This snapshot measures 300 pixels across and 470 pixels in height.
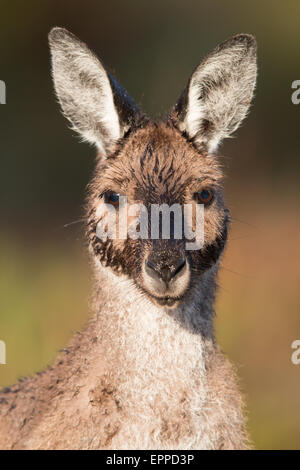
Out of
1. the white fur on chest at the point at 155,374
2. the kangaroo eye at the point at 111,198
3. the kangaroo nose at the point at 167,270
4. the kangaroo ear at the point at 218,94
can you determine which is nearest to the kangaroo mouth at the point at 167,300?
the kangaroo nose at the point at 167,270

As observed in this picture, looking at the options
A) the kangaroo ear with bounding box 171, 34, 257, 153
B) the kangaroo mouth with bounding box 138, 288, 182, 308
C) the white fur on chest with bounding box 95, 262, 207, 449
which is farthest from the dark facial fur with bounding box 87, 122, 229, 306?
the white fur on chest with bounding box 95, 262, 207, 449

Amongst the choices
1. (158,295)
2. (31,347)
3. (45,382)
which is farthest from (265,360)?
(158,295)

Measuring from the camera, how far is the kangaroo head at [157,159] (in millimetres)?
5625

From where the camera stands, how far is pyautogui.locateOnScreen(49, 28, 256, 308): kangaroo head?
5.62 metres

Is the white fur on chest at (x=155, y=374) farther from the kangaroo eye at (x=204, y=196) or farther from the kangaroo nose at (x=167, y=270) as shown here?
the kangaroo eye at (x=204, y=196)

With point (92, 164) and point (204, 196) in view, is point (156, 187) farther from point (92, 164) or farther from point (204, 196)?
point (92, 164)

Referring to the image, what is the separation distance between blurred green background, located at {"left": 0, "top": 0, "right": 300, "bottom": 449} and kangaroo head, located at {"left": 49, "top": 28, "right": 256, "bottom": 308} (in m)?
4.01

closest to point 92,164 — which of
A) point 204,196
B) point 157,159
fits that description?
point 157,159

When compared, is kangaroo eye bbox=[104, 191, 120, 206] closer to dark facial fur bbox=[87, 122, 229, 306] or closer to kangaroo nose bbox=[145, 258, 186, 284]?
dark facial fur bbox=[87, 122, 229, 306]

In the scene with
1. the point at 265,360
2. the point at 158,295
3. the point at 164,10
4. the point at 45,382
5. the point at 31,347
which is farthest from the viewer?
the point at 164,10

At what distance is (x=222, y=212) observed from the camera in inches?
239

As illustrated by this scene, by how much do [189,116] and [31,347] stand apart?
4.85 meters

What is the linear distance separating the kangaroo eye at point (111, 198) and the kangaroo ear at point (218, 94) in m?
0.70
